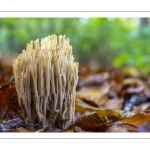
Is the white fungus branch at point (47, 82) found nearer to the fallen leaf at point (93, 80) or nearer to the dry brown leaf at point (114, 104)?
the dry brown leaf at point (114, 104)

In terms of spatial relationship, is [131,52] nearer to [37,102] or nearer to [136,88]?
[136,88]

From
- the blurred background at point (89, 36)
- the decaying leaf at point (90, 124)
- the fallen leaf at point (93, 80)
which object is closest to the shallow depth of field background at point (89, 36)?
the blurred background at point (89, 36)

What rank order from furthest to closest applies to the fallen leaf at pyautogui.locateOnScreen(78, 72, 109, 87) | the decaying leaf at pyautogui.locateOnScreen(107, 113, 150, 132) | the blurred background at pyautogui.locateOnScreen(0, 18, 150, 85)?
the blurred background at pyautogui.locateOnScreen(0, 18, 150, 85) < the fallen leaf at pyautogui.locateOnScreen(78, 72, 109, 87) < the decaying leaf at pyautogui.locateOnScreen(107, 113, 150, 132)

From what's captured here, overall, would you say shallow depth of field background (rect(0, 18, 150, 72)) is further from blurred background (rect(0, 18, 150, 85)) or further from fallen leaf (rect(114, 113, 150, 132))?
fallen leaf (rect(114, 113, 150, 132))

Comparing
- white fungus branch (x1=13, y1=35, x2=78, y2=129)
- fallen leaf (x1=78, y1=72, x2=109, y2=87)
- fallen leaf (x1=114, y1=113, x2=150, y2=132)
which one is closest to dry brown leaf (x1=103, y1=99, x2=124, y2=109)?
fallen leaf (x1=114, y1=113, x2=150, y2=132)

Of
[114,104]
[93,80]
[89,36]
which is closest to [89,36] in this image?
[89,36]
